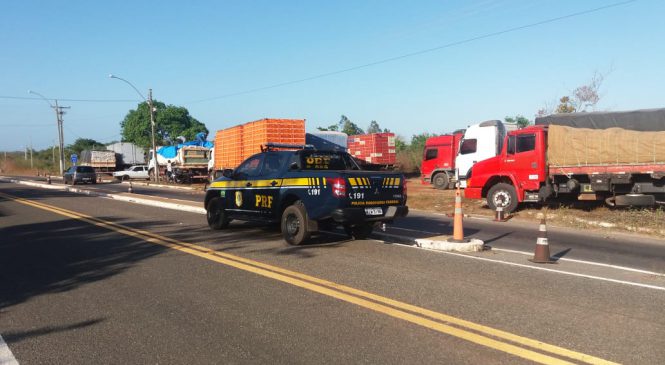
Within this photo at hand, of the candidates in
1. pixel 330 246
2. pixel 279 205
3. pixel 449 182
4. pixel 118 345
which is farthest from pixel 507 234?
pixel 449 182

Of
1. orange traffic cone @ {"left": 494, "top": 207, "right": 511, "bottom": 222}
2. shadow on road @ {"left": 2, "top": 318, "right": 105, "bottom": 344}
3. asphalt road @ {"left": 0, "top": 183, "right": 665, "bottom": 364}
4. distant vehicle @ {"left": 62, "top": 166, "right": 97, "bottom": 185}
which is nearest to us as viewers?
asphalt road @ {"left": 0, "top": 183, "right": 665, "bottom": 364}

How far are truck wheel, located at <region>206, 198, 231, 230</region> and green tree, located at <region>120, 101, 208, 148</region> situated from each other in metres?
69.6

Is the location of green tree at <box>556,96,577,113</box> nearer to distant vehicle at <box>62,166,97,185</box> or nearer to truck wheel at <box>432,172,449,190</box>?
truck wheel at <box>432,172,449,190</box>

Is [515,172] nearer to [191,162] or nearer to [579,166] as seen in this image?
[579,166]

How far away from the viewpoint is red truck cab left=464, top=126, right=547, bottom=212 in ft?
46.9

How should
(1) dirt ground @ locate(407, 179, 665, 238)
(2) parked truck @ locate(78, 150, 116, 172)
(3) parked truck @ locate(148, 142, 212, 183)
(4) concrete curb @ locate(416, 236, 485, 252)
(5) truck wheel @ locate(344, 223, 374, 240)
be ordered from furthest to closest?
(2) parked truck @ locate(78, 150, 116, 172)
(3) parked truck @ locate(148, 142, 212, 183)
(1) dirt ground @ locate(407, 179, 665, 238)
(5) truck wheel @ locate(344, 223, 374, 240)
(4) concrete curb @ locate(416, 236, 485, 252)

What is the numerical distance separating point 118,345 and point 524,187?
12682mm

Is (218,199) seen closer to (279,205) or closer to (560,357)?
(279,205)

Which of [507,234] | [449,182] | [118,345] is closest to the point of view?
[118,345]

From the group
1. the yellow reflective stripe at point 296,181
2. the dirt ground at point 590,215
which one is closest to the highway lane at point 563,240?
the dirt ground at point 590,215

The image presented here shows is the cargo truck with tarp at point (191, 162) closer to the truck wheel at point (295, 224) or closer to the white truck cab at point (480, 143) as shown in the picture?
the white truck cab at point (480, 143)

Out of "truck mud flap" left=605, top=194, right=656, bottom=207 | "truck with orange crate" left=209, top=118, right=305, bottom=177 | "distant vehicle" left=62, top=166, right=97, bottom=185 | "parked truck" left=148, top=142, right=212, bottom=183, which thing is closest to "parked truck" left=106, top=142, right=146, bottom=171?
"distant vehicle" left=62, top=166, right=97, bottom=185

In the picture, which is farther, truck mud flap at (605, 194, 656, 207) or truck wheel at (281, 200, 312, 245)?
truck mud flap at (605, 194, 656, 207)

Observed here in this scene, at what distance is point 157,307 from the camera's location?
17.9 ft
